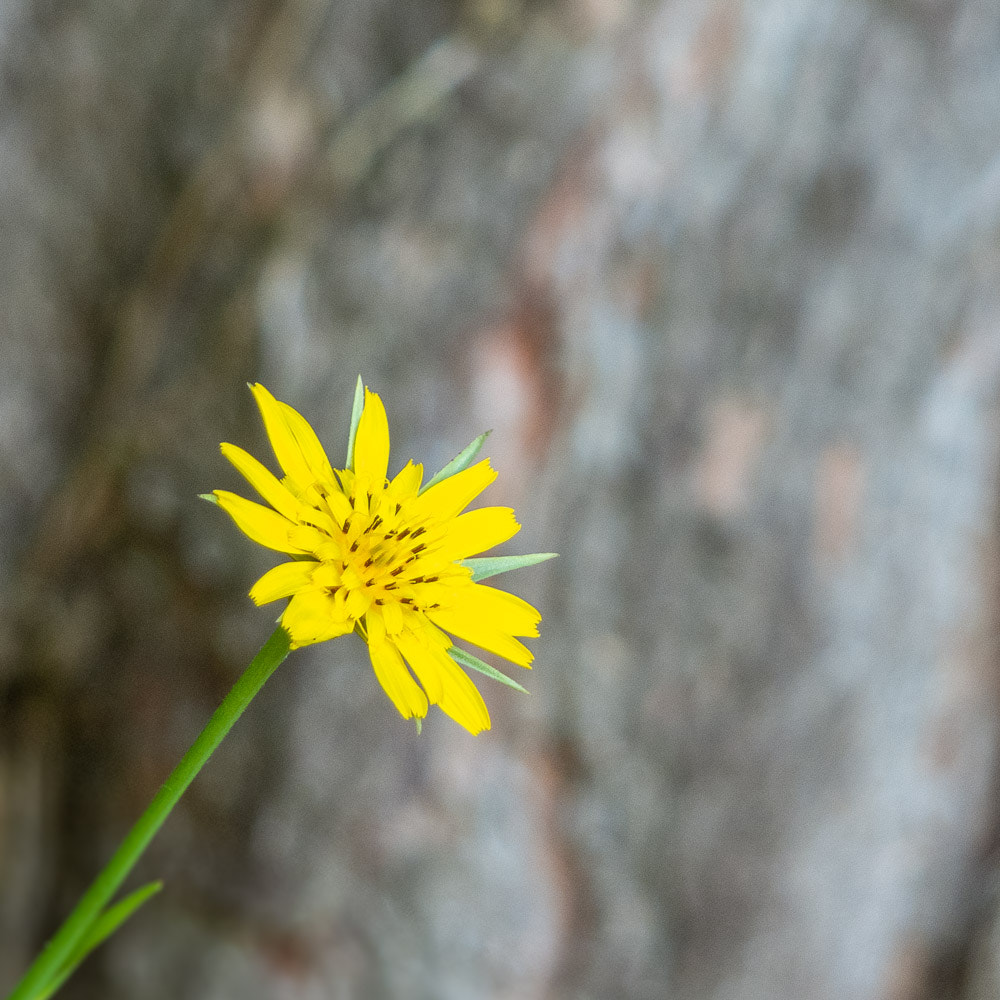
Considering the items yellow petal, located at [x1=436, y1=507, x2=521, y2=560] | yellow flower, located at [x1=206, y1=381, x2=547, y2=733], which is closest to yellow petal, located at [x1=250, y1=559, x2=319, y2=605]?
yellow flower, located at [x1=206, y1=381, x2=547, y2=733]

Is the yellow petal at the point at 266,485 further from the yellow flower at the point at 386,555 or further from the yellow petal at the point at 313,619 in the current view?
the yellow petal at the point at 313,619

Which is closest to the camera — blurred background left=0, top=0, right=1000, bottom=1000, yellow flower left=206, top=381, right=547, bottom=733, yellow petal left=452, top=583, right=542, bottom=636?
yellow flower left=206, top=381, right=547, bottom=733

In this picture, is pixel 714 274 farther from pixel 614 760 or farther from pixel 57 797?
pixel 57 797

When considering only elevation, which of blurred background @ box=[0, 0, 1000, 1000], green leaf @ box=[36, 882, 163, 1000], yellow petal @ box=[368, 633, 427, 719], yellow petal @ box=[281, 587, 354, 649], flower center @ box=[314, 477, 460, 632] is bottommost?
green leaf @ box=[36, 882, 163, 1000]

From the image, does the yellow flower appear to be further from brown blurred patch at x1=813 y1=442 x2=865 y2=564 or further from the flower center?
→ brown blurred patch at x1=813 y1=442 x2=865 y2=564

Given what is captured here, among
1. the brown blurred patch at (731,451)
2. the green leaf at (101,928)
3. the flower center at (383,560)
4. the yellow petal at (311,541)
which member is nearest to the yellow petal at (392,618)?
the flower center at (383,560)

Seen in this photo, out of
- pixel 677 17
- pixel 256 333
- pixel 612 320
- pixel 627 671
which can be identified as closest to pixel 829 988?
pixel 627 671

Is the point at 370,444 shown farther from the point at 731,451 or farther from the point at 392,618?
the point at 731,451
